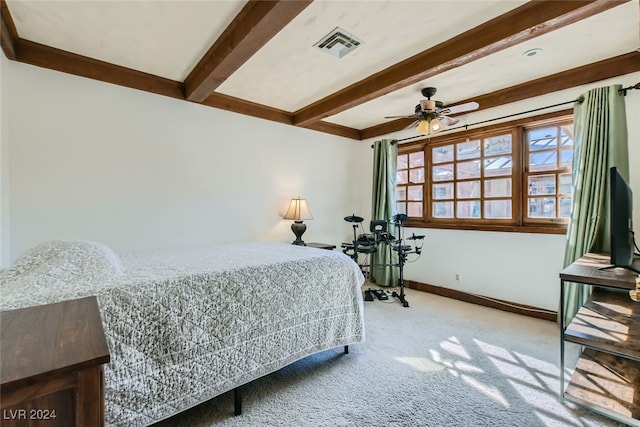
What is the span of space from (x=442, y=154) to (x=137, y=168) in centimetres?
369

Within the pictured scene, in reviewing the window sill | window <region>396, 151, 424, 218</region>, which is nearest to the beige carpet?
the window sill

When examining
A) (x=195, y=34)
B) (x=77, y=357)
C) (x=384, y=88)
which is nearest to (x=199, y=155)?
(x=195, y=34)

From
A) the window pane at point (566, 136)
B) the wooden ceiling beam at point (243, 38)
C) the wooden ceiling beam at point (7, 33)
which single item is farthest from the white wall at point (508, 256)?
the wooden ceiling beam at point (7, 33)

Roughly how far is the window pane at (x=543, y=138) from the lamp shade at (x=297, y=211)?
106 inches

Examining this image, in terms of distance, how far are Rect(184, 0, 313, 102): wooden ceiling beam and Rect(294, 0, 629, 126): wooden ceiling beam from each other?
4.04 feet

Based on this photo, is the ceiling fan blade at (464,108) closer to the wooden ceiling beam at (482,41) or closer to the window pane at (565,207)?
the wooden ceiling beam at (482,41)

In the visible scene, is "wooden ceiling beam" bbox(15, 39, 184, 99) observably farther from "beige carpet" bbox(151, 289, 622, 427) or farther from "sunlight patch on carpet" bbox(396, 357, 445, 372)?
"sunlight patch on carpet" bbox(396, 357, 445, 372)

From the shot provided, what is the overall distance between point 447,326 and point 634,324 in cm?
137

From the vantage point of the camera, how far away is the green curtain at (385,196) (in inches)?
169

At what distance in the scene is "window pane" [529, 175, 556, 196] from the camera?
310 centimetres

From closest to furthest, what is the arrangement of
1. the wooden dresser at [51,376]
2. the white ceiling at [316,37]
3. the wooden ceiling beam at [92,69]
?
the wooden dresser at [51,376] → the white ceiling at [316,37] → the wooden ceiling beam at [92,69]

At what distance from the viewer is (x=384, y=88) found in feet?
9.23

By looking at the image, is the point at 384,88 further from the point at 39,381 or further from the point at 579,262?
the point at 39,381

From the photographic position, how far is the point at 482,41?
2.11m
